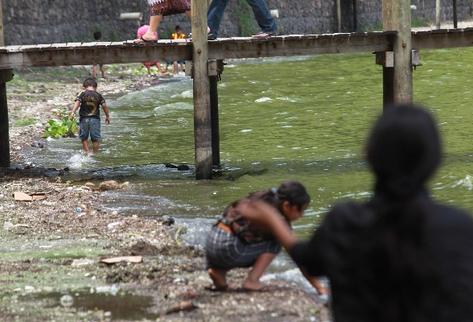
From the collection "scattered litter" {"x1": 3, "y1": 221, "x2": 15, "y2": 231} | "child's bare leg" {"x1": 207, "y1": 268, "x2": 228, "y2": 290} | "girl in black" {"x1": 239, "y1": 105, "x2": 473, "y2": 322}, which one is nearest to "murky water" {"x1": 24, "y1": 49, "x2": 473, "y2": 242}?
"scattered litter" {"x1": 3, "y1": 221, "x2": 15, "y2": 231}

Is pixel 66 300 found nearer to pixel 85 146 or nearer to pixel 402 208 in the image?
pixel 402 208

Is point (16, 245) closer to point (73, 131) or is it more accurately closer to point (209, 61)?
point (209, 61)

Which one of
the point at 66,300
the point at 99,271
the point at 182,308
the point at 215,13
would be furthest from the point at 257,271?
the point at 215,13

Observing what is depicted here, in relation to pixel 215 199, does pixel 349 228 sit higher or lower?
higher

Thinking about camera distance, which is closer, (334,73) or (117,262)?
(117,262)

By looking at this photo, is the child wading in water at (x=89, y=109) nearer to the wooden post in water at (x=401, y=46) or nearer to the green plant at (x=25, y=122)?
the green plant at (x=25, y=122)

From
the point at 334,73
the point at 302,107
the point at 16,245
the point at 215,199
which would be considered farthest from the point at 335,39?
the point at 334,73

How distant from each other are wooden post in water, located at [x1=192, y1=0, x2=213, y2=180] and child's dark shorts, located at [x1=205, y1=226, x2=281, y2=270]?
7135 mm

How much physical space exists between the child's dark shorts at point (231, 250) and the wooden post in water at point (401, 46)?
7706mm

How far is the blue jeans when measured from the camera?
14781 millimetres

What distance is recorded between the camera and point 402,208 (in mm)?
3658

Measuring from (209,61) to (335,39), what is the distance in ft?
5.63

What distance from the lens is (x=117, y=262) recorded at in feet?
30.1

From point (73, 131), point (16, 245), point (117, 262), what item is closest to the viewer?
point (117, 262)
